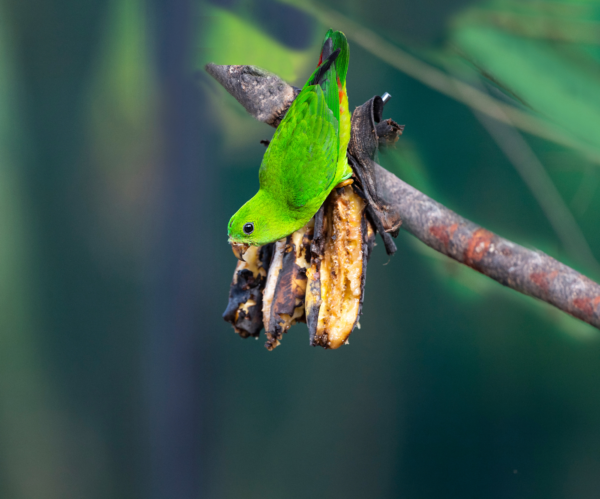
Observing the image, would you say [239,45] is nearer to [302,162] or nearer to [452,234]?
[302,162]

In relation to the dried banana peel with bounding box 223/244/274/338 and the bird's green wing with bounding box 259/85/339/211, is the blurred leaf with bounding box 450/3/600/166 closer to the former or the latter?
the bird's green wing with bounding box 259/85/339/211

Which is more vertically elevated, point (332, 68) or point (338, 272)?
point (332, 68)

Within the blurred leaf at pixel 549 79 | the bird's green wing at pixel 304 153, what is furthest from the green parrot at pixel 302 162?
the blurred leaf at pixel 549 79

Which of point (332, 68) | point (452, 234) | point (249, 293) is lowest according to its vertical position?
point (249, 293)

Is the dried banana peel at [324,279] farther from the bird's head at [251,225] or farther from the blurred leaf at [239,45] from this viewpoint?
the blurred leaf at [239,45]

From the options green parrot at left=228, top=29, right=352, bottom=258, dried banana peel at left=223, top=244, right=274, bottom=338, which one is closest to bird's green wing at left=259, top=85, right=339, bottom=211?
green parrot at left=228, top=29, right=352, bottom=258

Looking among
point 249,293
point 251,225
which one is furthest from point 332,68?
point 249,293
